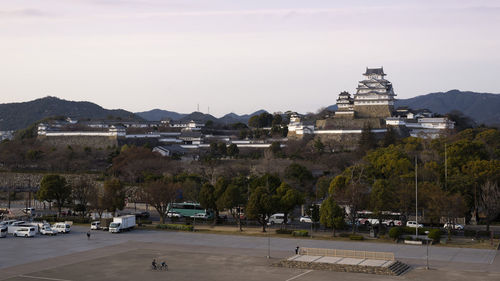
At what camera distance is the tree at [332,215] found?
3806 centimetres

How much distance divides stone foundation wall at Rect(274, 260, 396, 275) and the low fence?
64.8 inches

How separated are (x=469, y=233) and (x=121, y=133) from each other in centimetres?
6380

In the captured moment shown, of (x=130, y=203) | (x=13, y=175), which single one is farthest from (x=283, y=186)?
(x=13, y=175)

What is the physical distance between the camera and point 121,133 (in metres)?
92.7

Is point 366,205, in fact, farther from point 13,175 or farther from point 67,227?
point 13,175

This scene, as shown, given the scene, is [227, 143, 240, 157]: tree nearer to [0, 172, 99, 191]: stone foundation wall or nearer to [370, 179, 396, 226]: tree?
[0, 172, 99, 191]: stone foundation wall

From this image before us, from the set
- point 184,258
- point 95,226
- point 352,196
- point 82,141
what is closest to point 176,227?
point 95,226

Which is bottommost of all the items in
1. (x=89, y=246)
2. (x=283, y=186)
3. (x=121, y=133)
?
(x=89, y=246)

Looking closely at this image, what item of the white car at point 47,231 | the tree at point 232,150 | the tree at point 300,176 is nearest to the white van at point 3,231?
the white car at point 47,231

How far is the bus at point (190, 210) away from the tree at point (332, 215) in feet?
42.7

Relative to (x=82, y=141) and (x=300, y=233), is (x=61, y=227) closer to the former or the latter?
(x=300, y=233)

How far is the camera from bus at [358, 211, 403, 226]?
4369 centimetres

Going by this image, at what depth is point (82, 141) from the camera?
306ft

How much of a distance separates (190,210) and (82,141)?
157ft
